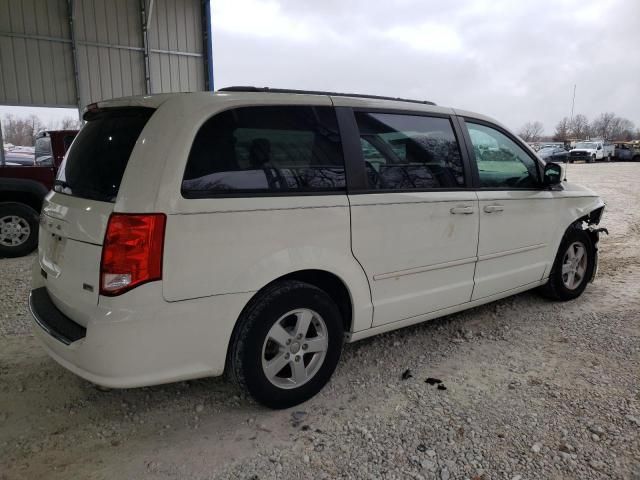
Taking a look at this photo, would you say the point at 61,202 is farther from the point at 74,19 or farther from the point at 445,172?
the point at 74,19

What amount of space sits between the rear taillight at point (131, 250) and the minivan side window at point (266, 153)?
235 millimetres

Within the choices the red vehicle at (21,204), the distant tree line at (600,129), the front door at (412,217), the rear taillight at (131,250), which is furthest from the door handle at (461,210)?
the distant tree line at (600,129)

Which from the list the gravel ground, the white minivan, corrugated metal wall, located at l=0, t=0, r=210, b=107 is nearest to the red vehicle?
the gravel ground

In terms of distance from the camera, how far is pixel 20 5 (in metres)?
10.7

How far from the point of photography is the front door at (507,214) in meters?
3.62

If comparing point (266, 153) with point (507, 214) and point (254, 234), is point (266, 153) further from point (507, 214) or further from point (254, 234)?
point (507, 214)

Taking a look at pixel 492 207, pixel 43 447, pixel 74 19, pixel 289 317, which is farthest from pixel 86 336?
pixel 74 19

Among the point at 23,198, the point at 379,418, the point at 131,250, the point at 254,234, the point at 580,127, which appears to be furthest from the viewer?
the point at 580,127

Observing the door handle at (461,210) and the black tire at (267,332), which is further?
the door handle at (461,210)

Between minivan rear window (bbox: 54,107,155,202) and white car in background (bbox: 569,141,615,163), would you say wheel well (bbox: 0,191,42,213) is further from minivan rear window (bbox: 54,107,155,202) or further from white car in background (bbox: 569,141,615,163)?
white car in background (bbox: 569,141,615,163)

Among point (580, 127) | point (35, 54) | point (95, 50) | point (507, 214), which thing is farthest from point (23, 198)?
point (580, 127)

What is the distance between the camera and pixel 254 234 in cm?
245

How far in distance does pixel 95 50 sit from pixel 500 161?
441 inches

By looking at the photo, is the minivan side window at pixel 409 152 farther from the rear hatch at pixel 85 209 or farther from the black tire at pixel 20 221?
the black tire at pixel 20 221
